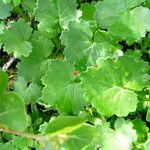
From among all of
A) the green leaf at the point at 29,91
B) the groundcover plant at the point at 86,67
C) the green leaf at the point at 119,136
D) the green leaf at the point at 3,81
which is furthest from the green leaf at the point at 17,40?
the green leaf at the point at 3,81

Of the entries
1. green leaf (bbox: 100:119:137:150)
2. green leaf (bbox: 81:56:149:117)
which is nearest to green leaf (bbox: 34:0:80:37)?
green leaf (bbox: 81:56:149:117)

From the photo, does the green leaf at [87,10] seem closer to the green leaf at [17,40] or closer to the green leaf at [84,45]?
the green leaf at [84,45]

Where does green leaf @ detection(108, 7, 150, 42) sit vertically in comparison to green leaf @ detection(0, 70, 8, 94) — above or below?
above

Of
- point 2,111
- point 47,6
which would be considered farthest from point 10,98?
point 47,6

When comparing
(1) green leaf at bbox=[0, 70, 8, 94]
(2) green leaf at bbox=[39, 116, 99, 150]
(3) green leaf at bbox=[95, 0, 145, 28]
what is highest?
(3) green leaf at bbox=[95, 0, 145, 28]

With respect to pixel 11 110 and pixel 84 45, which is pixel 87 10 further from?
pixel 11 110

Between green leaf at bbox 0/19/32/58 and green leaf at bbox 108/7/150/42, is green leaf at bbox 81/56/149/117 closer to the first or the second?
green leaf at bbox 108/7/150/42

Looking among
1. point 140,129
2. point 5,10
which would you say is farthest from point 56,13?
point 140,129
